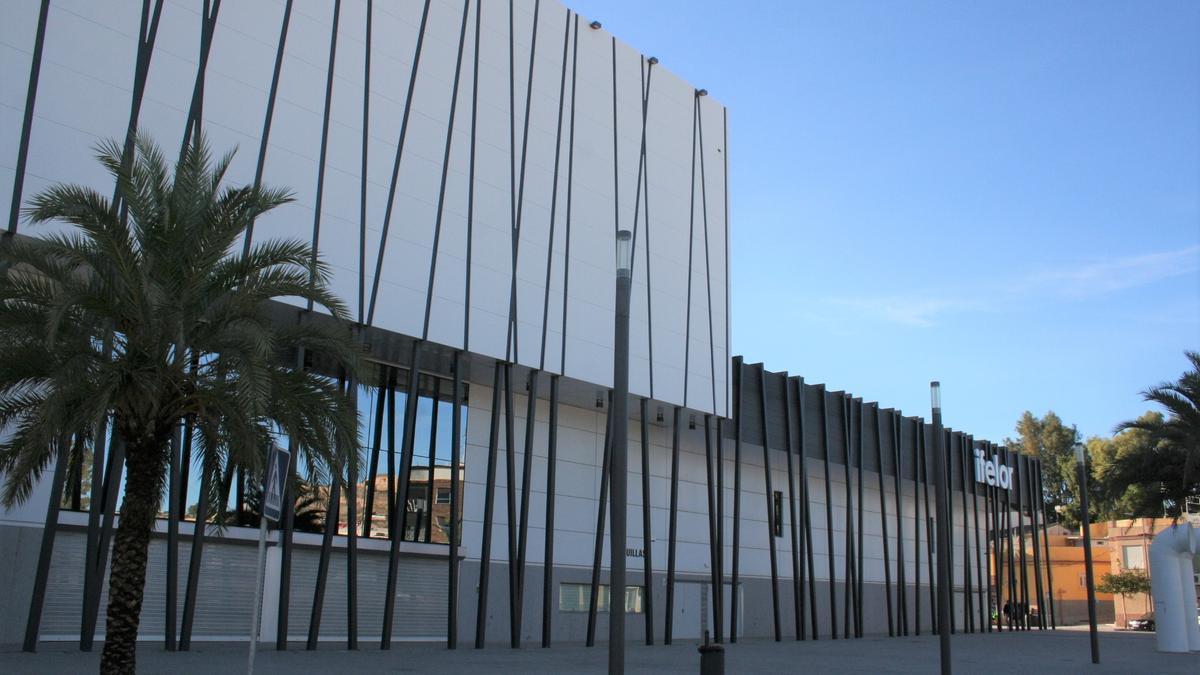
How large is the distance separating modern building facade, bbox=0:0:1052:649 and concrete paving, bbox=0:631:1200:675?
1.28 meters

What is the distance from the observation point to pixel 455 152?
27.4 m

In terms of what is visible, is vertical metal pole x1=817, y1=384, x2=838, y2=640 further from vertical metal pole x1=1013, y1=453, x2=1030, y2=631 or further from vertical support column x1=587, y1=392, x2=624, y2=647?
vertical metal pole x1=1013, y1=453, x2=1030, y2=631

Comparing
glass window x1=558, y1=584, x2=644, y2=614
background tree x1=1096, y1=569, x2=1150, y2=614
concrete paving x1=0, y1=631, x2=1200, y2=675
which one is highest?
background tree x1=1096, y1=569, x2=1150, y2=614

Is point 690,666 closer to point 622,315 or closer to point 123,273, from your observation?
point 622,315

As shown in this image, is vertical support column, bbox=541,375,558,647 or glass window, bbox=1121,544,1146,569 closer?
vertical support column, bbox=541,375,558,647

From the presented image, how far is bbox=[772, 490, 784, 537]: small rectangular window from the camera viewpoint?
133 ft

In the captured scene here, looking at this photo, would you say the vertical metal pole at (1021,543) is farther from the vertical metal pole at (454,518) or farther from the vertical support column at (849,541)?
the vertical metal pole at (454,518)

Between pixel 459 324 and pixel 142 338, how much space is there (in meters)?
13.4

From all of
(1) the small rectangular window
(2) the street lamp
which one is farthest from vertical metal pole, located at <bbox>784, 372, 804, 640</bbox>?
(2) the street lamp

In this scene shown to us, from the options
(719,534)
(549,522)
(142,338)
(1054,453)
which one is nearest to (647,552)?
(719,534)

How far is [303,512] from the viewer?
2567 cm

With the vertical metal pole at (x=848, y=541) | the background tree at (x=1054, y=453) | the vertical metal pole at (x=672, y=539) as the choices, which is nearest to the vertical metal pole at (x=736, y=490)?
the vertical metal pole at (x=672, y=539)

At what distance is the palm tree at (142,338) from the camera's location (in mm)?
13195

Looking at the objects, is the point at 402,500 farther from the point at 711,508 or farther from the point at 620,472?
the point at 620,472
